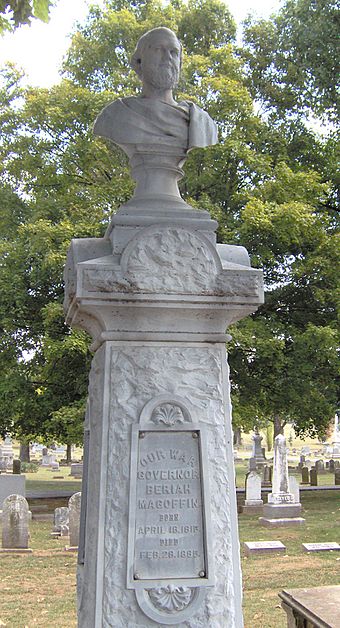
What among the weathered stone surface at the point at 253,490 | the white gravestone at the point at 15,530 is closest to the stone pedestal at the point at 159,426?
the white gravestone at the point at 15,530

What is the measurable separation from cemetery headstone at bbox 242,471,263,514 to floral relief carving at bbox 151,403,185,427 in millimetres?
14910

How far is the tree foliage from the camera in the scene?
17578 mm

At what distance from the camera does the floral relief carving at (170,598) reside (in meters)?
3.56

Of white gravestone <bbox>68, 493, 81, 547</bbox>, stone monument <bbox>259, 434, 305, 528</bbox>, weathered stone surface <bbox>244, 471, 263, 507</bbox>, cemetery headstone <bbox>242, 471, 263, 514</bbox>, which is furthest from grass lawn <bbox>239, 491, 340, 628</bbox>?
white gravestone <bbox>68, 493, 81, 547</bbox>

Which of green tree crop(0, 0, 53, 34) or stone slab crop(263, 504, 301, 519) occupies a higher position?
green tree crop(0, 0, 53, 34)

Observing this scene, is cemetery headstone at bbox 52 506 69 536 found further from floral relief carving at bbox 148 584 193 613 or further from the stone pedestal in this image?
floral relief carving at bbox 148 584 193 613

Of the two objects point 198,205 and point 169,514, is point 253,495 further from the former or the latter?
point 169,514

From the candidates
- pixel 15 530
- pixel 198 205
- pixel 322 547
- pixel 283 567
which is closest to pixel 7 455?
pixel 198 205

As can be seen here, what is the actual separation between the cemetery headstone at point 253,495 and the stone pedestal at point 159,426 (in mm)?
14786

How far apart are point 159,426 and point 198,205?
47.2 ft

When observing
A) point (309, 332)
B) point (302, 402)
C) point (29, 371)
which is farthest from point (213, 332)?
point (29, 371)

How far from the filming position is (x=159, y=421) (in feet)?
12.2

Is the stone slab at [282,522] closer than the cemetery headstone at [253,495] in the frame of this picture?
Yes

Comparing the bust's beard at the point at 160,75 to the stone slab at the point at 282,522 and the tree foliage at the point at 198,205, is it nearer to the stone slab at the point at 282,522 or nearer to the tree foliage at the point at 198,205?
the tree foliage at the point at 198,205
